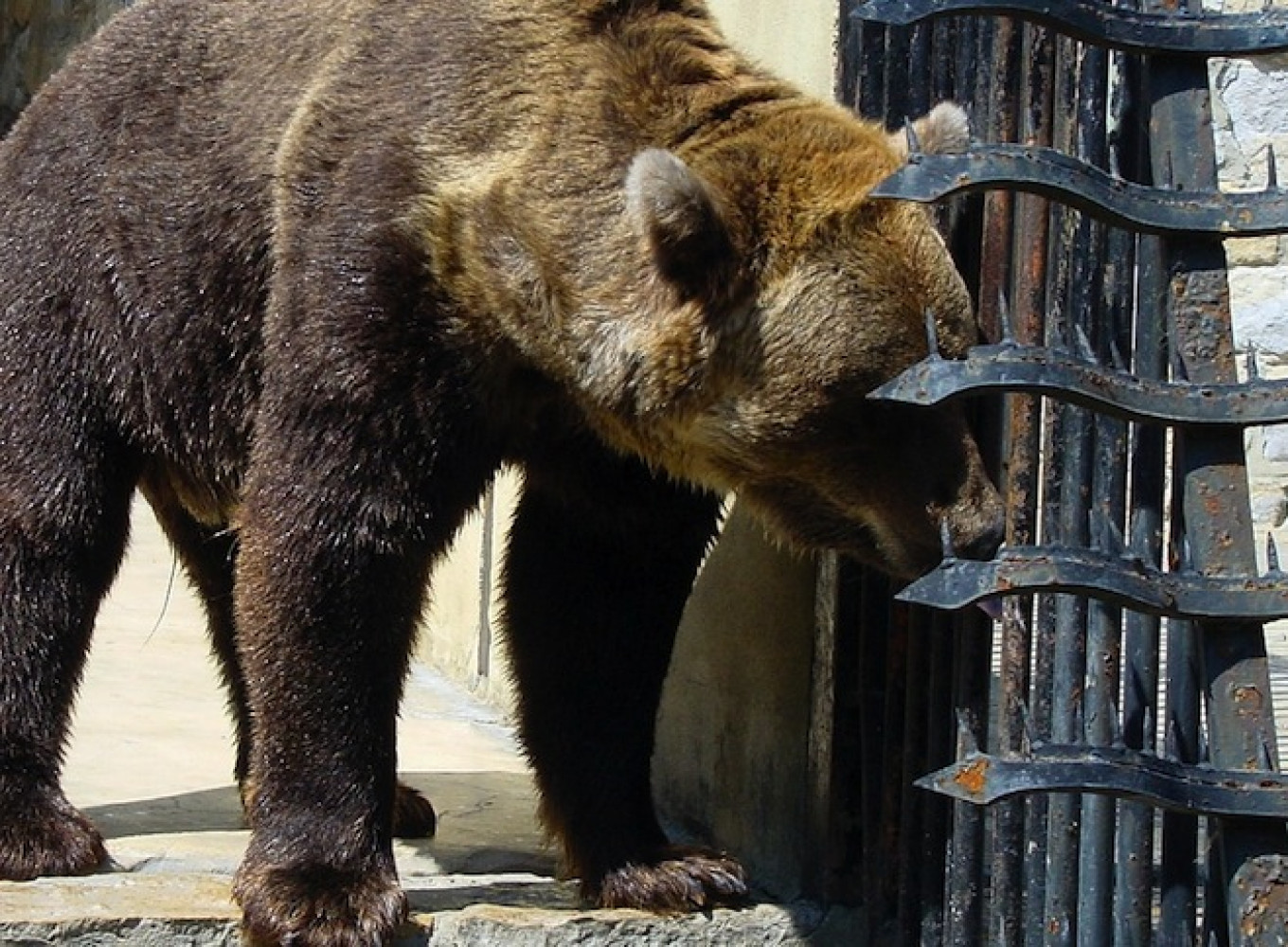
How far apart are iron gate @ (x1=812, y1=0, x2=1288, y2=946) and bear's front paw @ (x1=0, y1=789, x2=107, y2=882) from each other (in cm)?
178

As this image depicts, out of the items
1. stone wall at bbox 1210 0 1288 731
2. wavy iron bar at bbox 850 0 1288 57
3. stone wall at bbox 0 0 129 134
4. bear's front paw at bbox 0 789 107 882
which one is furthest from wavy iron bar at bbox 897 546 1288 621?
stone wall at bbox 0 0 129 134

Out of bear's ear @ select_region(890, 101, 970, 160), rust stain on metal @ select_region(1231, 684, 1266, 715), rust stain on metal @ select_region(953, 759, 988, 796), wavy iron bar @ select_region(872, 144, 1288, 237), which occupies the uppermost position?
bear's ear @ select_region(890, 101, 970, 160)

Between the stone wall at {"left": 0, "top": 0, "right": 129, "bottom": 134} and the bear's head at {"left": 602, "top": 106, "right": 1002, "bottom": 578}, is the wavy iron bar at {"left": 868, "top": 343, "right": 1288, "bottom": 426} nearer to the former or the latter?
the bear's head at {"left": 602, "top": 106, "right": 1002, "bottom": 578}

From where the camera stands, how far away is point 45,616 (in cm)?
521

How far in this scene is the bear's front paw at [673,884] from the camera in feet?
16.6

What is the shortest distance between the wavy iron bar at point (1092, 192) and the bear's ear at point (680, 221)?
1463 mm

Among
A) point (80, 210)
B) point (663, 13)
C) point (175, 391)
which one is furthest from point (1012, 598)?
point (80, 210)

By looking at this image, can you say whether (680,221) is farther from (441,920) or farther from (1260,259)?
(1260,259)

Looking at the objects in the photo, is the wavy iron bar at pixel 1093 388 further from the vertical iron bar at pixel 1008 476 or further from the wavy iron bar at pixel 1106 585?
the vertical iron bar at pixel 1008 476

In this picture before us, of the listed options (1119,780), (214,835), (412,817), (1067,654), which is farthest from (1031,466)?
(214,835)

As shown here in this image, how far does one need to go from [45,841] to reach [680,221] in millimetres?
2198

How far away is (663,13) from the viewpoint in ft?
16.1

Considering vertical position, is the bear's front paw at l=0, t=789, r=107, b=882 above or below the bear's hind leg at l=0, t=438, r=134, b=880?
below

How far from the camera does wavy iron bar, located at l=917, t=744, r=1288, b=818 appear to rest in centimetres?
273
